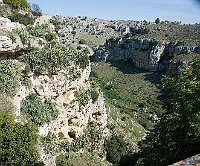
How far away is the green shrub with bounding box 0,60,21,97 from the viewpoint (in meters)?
37.8

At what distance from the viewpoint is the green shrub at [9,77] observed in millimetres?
37844

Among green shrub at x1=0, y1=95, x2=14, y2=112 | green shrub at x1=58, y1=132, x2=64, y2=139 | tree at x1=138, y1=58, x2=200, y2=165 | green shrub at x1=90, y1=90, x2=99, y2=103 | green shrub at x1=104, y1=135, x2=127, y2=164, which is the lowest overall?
green shrub at x1=104, y1=135, x2=127, y2=164

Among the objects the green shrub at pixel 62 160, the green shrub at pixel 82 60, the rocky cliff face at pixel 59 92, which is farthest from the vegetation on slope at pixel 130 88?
the green shrub at pixel 62 160

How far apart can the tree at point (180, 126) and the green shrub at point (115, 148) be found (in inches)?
1336

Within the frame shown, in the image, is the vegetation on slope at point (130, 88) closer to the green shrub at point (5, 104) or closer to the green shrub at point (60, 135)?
the green shrub at point (60, 135)

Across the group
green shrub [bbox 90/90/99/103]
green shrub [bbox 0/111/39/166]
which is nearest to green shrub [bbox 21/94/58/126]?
green shrub [bbox 0/111/39/166]

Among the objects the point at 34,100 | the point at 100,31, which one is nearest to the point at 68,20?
the point at 100,31

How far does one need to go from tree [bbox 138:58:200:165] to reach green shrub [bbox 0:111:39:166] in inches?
696

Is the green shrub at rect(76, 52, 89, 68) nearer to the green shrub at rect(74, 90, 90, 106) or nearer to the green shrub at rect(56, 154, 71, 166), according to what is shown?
the green shrub at rect(74, 90, 90, 106)

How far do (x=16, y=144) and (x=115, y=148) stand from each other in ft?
69.0

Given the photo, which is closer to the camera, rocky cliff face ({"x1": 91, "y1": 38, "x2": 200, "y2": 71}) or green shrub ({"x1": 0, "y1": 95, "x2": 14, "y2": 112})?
green shrub ({"x1": 0, "y1": 95, "x2": 14, "y2": 112})

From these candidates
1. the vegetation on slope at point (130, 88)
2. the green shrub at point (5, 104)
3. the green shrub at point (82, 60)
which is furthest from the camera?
the vegetation on slope at point (130, 88)

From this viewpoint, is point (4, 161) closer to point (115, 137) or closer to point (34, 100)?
point (34, 100)

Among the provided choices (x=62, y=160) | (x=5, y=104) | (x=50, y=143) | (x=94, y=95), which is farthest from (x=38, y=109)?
(x=94, y=95)
